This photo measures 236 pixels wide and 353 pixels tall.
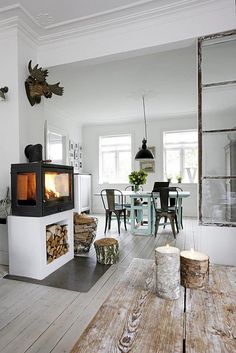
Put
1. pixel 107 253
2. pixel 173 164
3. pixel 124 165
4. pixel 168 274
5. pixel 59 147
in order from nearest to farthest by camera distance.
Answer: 1. pixel 168 274
2. pixel 107 253
3. pixel 59 147
4. pixel 173 164
5. pixel 124 165

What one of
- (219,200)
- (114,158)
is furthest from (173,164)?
(219,200)

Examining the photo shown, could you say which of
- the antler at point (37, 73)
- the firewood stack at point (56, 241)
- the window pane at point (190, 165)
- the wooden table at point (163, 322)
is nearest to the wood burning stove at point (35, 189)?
the firewood stack at point (56, 241)

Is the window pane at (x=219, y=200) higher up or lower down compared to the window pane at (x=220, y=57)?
lower down

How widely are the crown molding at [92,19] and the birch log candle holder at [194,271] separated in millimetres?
2529

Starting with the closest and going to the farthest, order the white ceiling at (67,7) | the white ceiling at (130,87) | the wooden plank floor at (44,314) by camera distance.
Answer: the wooden plank floor at (44,314) < the white ceiling at (67,7) < the white ceiling at (130,87)

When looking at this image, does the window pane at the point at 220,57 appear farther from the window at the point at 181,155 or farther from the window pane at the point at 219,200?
the window at the point at 181,155

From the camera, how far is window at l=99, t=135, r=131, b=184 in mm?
7242

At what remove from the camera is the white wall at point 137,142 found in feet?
21.5

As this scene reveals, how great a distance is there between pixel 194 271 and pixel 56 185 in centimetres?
211

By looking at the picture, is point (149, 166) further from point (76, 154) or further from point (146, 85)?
point (146, 85)

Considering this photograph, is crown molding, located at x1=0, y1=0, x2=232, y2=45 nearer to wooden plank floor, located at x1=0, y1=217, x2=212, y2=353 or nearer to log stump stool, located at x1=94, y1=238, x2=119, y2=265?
log stump stool, located at x1=94, y1=238, x2=119, y2=265

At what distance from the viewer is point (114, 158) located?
737 centimetres

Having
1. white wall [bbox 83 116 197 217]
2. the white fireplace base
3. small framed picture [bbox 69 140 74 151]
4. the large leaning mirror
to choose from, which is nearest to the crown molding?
the white fireplace base

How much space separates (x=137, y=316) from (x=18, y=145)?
2475 millimetres
